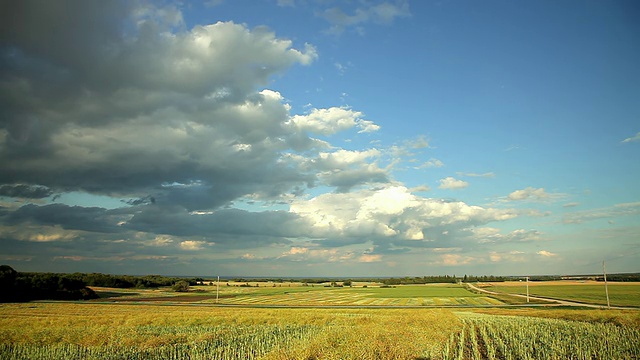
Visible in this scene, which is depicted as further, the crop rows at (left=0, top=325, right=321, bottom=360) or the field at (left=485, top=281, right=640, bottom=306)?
the field at (left=485, top=281, right=640, bottom=306)

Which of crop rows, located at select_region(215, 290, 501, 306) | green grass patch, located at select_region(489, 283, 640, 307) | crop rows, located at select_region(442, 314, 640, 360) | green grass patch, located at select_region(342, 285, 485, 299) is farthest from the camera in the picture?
green grass patch, located at select_region(342, 285, 485, 299)

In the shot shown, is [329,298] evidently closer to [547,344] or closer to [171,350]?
[547,344]

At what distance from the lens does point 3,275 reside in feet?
339

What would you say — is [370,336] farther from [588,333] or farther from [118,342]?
[588,333]

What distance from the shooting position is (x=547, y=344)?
27.1 meters

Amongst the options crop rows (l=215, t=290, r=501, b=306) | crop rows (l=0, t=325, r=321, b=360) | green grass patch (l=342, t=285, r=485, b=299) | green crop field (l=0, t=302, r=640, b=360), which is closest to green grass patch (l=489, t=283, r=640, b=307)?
green grass patch (l=342, t=285, r=485, b=299)

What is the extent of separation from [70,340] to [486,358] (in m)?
27.1

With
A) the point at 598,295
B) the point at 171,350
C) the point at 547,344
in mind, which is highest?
the point at 171,350

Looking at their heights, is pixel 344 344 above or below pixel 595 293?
above

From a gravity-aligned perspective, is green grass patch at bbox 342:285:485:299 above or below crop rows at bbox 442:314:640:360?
below

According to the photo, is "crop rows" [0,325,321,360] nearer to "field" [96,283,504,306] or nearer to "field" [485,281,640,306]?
"field" [96,283,504,306]

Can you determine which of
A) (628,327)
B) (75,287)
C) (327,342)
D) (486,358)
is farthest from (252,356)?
(75,287)

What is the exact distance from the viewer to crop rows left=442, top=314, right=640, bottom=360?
23469mm

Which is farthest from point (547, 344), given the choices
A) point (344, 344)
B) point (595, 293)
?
point (595, 293)
